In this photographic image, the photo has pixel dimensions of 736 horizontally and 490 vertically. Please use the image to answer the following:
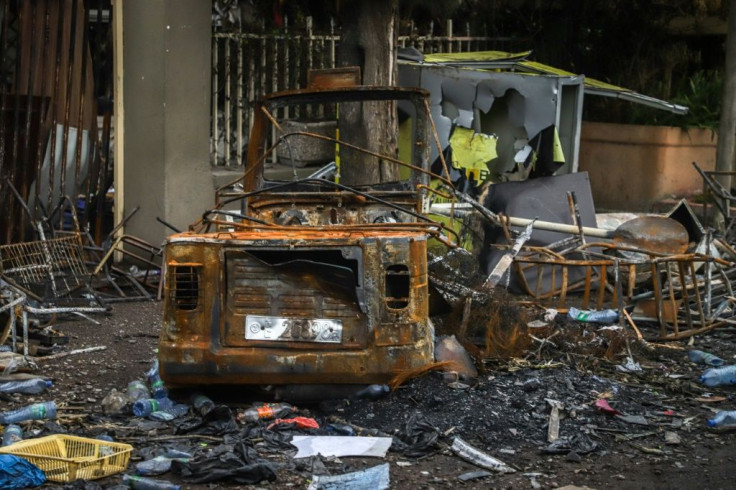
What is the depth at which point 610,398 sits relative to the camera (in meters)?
6.02

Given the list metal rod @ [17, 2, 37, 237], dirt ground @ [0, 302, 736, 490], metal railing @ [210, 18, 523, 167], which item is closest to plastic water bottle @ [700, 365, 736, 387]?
dirt ground @ [0, 302, 736, 490]

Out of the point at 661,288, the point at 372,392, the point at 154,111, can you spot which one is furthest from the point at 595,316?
the point at 154,111

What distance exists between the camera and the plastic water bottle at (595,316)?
8.20 m

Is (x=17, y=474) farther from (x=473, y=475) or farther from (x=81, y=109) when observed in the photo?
(x=81, y=109)

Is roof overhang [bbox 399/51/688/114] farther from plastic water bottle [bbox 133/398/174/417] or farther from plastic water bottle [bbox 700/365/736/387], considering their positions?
plastic water bottle [bbox 133/398/174/417]

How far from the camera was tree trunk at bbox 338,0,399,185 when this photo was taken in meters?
9.96

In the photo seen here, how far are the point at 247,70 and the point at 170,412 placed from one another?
727 cm

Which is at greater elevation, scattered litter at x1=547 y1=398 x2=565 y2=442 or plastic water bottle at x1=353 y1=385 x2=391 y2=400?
plastic water bottle at x1=353 y1=385 x2=391 y2=400

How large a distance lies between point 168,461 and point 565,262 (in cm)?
407

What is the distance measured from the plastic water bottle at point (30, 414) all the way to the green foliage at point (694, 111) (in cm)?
1268

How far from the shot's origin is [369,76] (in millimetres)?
10258

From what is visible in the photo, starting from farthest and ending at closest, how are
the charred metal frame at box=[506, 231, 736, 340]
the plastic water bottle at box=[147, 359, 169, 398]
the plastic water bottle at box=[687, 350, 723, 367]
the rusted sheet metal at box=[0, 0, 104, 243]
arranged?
the rusted sheet metal at box=[0, 0, 104, 243]
the charred metal frame at box=[506, 231, 736, 340]
the plastic water bottle at box=[687, 350, 723, 367]
the plastic water bottle at box=[147, 359, 169, 398]

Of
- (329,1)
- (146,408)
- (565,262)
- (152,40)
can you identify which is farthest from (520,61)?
(146,408)

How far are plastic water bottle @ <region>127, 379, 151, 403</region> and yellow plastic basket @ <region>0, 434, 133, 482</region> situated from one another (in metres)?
1.01
